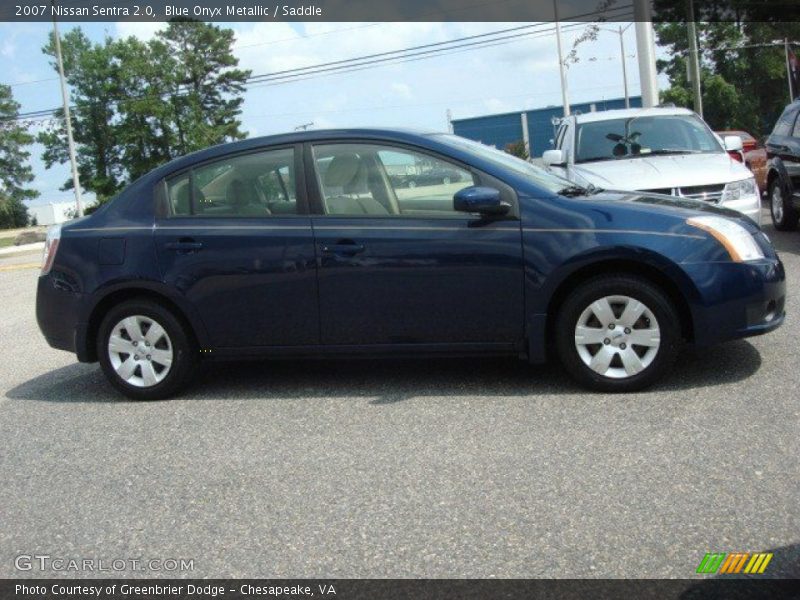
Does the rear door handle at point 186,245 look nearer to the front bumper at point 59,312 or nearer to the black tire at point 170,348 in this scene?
the black tire at point 170,348

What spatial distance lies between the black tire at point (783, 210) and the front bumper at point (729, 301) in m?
6.84

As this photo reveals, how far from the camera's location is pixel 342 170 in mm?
5871

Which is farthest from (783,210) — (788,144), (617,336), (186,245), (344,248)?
(186,245)

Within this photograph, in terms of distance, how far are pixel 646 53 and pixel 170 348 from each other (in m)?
19.8

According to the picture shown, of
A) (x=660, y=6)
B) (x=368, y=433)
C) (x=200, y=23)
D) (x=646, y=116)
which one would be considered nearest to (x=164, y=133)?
(x=200, y=23)

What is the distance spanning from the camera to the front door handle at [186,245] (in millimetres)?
5922

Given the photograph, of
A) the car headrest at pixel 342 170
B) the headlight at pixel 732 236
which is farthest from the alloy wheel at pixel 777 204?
the car headrest at pixel 342 170

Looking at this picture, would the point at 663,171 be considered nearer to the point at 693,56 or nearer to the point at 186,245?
the point at 186,245

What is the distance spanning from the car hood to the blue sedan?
2780 mm

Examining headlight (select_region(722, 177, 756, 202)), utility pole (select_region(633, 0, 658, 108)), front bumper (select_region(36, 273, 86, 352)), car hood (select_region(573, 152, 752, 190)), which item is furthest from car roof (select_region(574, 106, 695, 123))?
utility pole (select_region(633, 0, 658, 108))

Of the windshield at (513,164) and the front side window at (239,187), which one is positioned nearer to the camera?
the windshield at (513,164)

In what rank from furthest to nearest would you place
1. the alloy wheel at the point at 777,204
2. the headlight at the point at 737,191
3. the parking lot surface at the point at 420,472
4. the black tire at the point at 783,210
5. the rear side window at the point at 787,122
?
the alloy wheel at the point at 777,204
the black tire at the point at 783,210
the rear side window at the point at 787,122
the headlight at the point at 737,191
the parking lot surface at the point at 420,472

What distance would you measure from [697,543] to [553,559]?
0.54 metres

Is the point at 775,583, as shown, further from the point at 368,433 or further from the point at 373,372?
the point at 373,372
